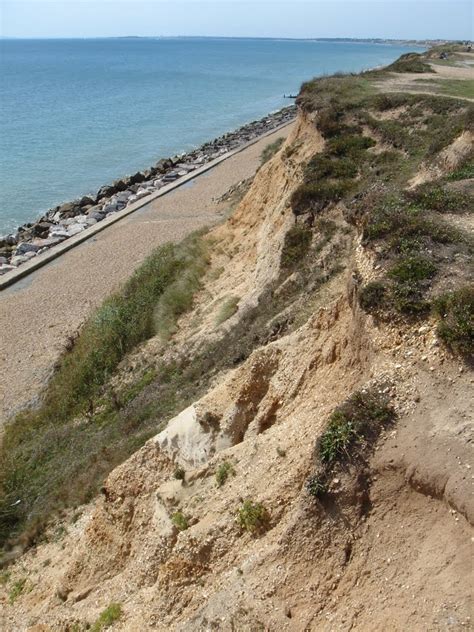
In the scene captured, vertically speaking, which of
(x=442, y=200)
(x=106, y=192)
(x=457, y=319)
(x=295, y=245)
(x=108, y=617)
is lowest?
(x=108, y=617)

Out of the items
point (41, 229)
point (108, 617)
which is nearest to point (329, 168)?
point (108, 617)

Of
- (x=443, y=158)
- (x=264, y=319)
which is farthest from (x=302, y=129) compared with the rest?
(x=264, y=319)

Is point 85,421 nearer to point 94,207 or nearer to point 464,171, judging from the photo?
point 464,171

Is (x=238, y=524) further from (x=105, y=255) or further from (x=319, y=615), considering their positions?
(x=105, y=255)

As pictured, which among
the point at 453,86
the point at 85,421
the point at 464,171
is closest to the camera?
the point at 464,171

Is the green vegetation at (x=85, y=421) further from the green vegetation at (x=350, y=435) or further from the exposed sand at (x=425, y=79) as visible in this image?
the exposed sand at (x=425, y=79)

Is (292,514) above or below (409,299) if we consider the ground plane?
below

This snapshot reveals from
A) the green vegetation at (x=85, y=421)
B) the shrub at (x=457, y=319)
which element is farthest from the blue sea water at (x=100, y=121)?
the shrub at (x=457, y=319)
